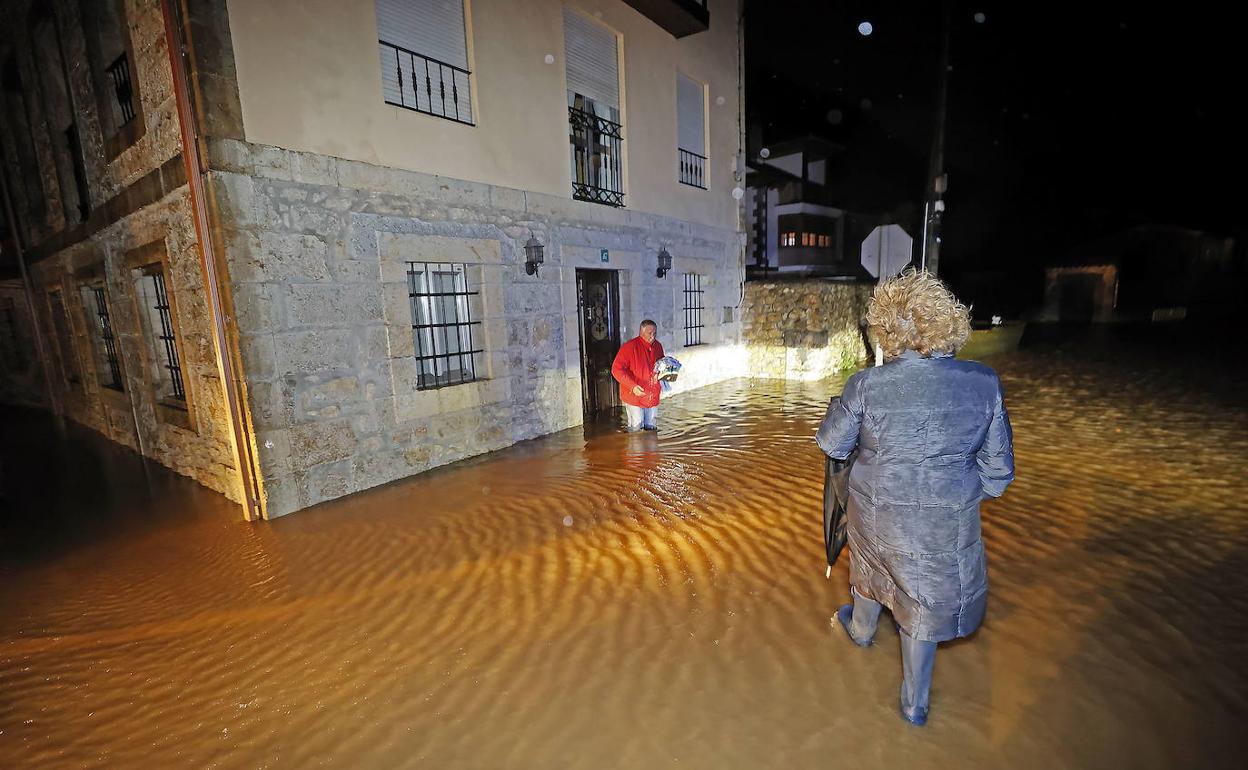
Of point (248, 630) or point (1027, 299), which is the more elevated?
point (1027, 299)

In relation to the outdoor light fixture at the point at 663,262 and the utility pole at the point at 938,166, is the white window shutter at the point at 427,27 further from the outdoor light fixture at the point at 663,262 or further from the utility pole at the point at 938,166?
the utility pole at the point at 938,166

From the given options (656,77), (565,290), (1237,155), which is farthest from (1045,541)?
(1237,155)

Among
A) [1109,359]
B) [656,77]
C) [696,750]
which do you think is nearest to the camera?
[696,750]

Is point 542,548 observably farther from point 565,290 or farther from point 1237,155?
point 1237,155

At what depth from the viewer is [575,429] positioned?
26.2ft

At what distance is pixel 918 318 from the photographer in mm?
2158

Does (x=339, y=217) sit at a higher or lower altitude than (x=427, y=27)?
lower

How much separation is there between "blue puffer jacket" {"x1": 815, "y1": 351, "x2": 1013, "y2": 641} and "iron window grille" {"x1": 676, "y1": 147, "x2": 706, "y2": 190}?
30.3ft

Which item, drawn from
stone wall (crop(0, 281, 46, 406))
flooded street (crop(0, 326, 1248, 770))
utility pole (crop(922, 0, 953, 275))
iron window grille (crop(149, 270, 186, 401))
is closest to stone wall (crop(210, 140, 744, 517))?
flooded street (crop(0, 326, 1248, 770))

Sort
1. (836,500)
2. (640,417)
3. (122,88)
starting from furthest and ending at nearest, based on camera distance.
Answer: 1. (640,417)
2. (122,88)
3. (836,500)

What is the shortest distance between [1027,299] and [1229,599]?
2502cm

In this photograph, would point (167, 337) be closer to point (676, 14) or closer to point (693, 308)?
point (693, 308)

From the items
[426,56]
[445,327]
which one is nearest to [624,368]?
[445,327]

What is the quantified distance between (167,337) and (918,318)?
850 centimetres
